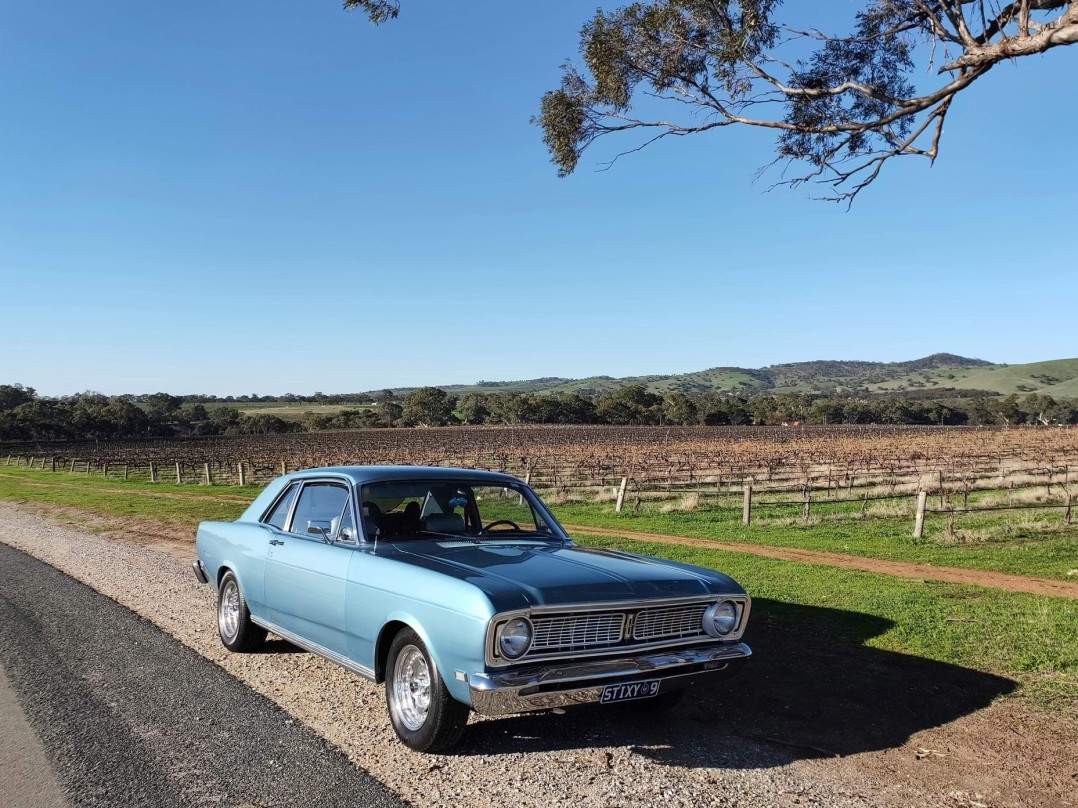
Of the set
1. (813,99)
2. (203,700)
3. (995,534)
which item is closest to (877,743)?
(203,700)

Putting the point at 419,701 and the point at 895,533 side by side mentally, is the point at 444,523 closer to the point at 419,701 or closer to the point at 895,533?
the point at 419,701

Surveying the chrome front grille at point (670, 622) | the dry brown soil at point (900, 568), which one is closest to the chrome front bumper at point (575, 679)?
the chrome front grille at point (670, 622)

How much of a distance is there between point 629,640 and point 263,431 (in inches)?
4818

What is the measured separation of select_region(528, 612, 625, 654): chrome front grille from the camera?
4.29 metres

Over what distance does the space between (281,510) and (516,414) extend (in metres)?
120

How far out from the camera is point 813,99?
10977 mm

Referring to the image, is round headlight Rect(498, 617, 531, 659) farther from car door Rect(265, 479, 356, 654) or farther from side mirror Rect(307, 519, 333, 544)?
→ side mirror Rect(307, 519, 333, 544)

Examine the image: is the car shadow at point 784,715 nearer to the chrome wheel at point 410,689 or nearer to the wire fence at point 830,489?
the chrome wheel at point 410,689

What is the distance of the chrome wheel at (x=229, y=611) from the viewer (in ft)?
22.8

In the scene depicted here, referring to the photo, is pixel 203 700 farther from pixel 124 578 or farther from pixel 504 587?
pixel 124 578

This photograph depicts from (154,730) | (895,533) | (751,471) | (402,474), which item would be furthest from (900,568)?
(751,471)

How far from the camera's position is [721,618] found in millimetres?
4910

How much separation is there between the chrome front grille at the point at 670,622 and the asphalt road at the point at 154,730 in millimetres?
1593

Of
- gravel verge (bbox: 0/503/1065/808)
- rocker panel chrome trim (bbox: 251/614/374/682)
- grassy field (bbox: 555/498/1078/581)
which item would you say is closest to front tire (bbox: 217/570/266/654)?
rocker panel chrome trim (bbox: 251/614/374/682)
